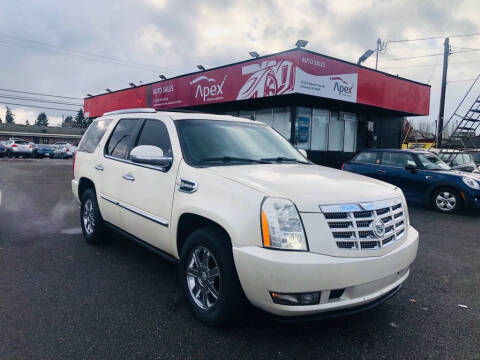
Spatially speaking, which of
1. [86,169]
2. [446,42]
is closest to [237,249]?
[86,169]

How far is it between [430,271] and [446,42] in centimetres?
2063

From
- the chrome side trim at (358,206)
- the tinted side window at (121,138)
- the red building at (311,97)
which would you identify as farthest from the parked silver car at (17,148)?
the chrome side trim at (358,206)

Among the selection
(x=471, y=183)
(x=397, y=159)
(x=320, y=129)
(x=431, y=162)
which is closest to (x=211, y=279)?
(x=471, y=183)

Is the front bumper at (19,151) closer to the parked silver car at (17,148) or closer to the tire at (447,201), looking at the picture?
the parked silver car at (17,148)

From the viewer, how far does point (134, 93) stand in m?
22.4

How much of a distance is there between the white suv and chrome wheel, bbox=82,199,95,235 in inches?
44.5

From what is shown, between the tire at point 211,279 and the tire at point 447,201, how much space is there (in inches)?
315

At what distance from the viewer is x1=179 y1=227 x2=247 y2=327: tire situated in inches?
108

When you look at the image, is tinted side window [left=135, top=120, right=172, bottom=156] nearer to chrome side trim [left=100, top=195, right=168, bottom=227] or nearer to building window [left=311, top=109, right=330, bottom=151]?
chrome side trim [left=100, top=195, right=168, bottom=227]

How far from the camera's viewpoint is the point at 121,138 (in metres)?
4.68

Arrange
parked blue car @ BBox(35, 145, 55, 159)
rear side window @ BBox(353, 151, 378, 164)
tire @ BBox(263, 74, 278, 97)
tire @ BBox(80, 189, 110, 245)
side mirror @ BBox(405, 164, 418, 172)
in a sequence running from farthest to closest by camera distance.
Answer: parked blue car @ BBox(35, 145, 55, 159), tire @ BBox(263, 74, 278, 97), rear side window @ BBox(353, 151, 378, 164), side mirror @ BBox(405, 164, 418, 172), tire @ BBox(80, 189, 110, 245)

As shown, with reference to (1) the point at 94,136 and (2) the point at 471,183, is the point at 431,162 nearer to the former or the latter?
(2) the point at 471,183

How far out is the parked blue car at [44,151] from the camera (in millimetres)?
35125

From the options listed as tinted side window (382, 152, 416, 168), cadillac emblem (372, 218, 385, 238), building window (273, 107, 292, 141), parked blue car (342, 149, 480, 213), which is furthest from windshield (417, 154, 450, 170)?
cadillac emblem (372, 218, 385, 238)
